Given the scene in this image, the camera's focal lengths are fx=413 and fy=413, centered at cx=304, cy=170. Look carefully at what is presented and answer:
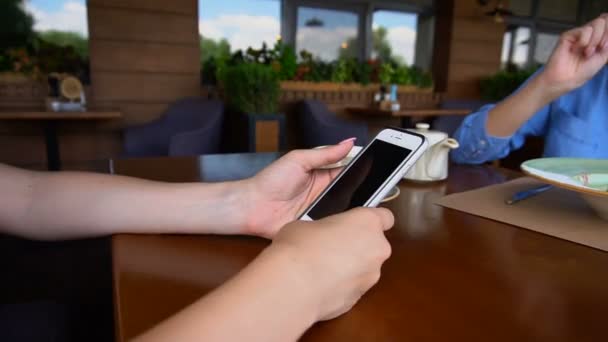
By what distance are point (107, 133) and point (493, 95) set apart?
4152 millimetres

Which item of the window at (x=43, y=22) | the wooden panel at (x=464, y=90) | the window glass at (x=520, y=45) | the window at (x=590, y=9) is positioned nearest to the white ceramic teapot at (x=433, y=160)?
the wooden panel at (x=464, y=90)

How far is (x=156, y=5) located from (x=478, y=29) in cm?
379

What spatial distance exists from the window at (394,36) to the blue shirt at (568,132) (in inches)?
261

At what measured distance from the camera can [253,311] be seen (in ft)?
1.03

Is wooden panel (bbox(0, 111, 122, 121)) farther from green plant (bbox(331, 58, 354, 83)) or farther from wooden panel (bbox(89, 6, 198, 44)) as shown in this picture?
green plant (bbox(331, 58, 354, 83))

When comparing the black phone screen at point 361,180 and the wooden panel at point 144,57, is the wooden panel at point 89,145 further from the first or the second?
the black phone screen at point 361,180

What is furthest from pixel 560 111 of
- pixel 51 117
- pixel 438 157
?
pixel 51 117

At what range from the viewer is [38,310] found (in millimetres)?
670

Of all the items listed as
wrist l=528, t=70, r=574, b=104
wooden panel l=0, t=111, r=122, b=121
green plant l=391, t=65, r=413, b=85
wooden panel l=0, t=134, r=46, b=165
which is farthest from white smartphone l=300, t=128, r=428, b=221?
green plant l=391, t=65, r=413, b=85

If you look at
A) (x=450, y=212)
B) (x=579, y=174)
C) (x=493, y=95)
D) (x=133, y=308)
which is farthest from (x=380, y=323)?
(x=493, y=95)

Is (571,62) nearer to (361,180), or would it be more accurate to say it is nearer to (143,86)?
(361,180)

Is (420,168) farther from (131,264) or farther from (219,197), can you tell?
(131,264)

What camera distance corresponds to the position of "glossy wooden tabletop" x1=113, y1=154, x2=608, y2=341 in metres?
0.35

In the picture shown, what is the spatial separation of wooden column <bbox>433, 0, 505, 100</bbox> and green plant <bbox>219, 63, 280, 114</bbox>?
2.99m
